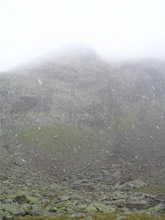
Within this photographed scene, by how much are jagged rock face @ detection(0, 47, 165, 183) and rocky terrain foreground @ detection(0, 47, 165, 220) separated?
1.20 ft

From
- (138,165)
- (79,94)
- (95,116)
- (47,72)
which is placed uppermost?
(47,72)

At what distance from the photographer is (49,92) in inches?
4141

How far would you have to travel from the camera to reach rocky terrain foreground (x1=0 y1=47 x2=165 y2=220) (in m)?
39.2

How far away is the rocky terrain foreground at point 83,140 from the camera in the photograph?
1543 inches

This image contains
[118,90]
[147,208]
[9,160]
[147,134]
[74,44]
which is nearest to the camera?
[147,208]

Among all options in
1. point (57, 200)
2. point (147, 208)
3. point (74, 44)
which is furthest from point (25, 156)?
point (74, 44)

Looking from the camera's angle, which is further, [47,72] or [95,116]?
[47,72]

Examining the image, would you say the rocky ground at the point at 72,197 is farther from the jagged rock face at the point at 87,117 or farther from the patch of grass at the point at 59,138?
the patch of grass at the point at 59,138

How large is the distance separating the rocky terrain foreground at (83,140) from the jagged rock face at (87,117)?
14.4 inches

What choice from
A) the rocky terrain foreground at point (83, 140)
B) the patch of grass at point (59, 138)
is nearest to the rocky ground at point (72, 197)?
the rocky terrain foreground at point (83, 140)

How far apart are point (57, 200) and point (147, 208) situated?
1859cm

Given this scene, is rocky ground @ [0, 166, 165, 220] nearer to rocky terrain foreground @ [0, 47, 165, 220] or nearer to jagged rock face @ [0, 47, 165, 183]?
rocky terrain foreground @ [0, 47, 165, 220]

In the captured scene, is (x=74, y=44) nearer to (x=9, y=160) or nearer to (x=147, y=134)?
(x=147, y=134)

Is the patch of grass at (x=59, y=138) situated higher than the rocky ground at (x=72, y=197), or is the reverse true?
the patch of grass at (x=59, y=138)
